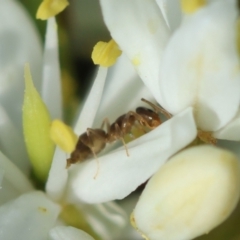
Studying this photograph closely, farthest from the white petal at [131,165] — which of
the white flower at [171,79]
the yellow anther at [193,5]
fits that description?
the yellow anther at [193,5]

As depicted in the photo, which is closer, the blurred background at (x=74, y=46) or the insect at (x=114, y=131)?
the insect at (x=114, y=131)

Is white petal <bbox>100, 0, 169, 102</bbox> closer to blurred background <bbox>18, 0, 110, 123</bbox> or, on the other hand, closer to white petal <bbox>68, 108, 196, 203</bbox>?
white petal <bbox>68, 108, 196, 203</bbox>

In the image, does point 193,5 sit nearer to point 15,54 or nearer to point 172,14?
point 172,14

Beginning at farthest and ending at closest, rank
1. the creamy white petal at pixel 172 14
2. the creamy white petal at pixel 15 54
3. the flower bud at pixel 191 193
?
the creamy white petal at pixel 15 54, the creamy white petal at pixel 172 14, the flower bud at pixel 191 193

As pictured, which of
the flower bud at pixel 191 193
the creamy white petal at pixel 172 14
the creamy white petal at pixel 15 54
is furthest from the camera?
the creamy white petal at pixel 15 54

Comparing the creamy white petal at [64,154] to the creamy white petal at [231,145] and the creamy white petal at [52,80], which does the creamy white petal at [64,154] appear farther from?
the creamy white petal at [231,145]

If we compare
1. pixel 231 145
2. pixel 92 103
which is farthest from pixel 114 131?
pixel 231 145
